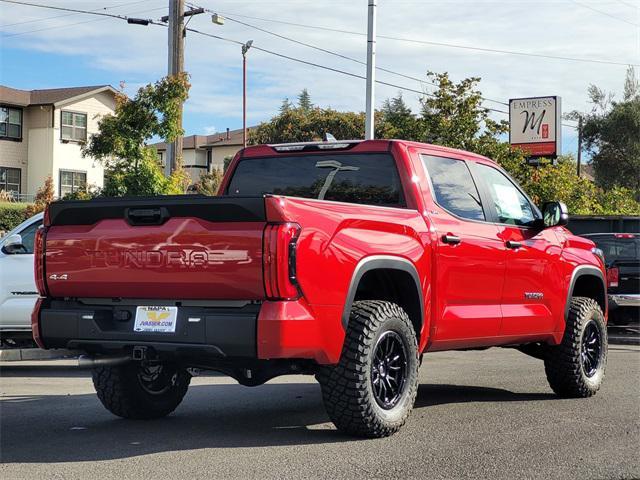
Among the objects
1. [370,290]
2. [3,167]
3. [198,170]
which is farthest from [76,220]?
[198,170]

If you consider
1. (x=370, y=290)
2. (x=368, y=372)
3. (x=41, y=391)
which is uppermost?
(x=370, y=290)

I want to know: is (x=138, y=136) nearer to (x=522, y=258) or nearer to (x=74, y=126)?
(x=522, y=258)

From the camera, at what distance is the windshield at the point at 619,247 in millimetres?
16344

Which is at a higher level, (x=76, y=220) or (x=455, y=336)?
(x=76, y=220)

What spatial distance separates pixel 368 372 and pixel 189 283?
1.29 m

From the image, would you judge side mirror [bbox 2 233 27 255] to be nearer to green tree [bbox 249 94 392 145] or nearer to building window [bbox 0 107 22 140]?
building window [bbox 0 107 22 140]

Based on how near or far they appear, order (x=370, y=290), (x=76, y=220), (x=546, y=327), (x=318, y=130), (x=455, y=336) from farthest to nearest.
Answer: (x=318, y=130) < (x=546, y=327) < (x=455, y=336) < (x=370, y=290) < (x=76, y=220)

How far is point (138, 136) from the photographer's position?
17.6 m

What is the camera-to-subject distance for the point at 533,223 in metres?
8.33

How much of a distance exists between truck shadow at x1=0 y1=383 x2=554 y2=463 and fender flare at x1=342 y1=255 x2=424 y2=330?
963 millimetres

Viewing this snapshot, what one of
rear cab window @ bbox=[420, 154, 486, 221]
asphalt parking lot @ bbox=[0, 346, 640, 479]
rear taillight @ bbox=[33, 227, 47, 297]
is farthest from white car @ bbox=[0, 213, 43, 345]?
rear cab window @ bbox=[420, 154, 486, 221]

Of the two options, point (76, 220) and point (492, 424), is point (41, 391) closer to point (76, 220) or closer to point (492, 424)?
point (76, 220)

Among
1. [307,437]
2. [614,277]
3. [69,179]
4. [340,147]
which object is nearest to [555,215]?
[340,147]

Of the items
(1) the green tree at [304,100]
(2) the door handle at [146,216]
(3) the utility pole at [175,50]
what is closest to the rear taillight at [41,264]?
(2) the door handle at [146,216]
